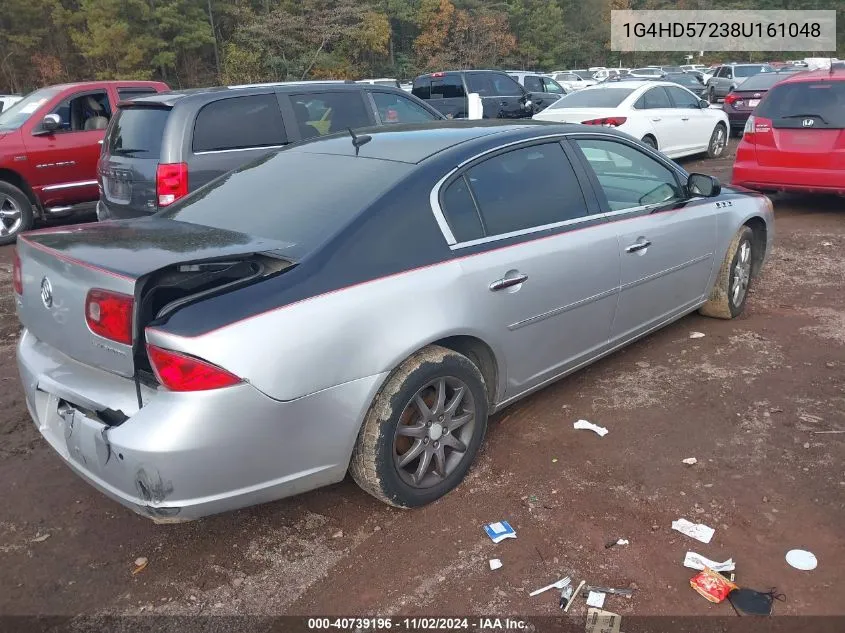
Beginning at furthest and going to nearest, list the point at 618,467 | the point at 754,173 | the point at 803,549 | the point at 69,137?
the point at 69,137 < the point at 754,173 < the point at 618,467 < the point at 803,549

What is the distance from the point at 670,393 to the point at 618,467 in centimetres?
97

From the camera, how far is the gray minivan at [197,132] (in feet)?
20.4

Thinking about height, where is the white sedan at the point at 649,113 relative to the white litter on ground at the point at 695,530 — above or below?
above

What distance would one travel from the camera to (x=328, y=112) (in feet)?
23.9

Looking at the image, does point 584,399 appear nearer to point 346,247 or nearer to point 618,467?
point 618,467

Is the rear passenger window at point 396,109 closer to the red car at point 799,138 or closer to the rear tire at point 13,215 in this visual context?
the red car at point 799,138

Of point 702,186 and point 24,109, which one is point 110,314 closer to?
point 702,186

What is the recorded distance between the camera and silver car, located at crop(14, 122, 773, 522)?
8.29ft

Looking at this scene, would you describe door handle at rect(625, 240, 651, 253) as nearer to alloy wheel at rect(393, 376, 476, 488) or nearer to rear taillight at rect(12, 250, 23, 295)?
alloy wheel at rect(393, 376, 476, 488)

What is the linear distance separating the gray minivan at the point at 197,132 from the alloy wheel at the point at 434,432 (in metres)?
3.83

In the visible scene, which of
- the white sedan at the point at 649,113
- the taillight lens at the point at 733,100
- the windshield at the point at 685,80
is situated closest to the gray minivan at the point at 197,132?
the white sedan at the point at 649,113

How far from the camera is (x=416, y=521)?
312cm

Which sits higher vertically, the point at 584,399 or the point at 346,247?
A: the point at 346,247

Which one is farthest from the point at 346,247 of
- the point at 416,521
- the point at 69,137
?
the point at 69,137
